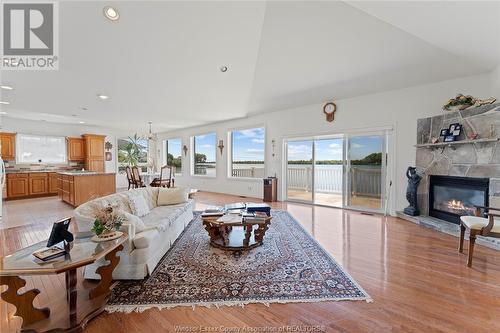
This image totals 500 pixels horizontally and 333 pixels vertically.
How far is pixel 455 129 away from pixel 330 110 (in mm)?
2522

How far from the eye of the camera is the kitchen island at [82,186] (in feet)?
19.4

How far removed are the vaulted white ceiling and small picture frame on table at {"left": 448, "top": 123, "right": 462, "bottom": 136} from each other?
3.20 feet

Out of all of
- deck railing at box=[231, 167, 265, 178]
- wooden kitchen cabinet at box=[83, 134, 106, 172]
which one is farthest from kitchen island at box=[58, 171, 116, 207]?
deck railing at box=[231, 167, 265, 178]

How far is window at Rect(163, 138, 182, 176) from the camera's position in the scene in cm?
1030

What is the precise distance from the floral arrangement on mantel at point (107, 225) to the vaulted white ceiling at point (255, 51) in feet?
9.57

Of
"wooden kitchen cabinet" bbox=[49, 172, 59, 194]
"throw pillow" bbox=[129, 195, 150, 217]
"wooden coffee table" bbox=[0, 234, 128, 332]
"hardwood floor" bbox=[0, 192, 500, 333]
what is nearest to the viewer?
"wooden coffee table" bbox=[0, 234, 128, 332]

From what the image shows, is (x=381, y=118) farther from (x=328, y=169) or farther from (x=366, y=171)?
(x=328, y=169)

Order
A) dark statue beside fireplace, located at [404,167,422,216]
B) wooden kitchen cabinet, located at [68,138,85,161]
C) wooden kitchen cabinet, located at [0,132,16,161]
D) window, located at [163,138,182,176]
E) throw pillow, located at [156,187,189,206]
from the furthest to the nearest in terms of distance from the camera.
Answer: window, located at [163,138,182,176] < wooden kitchen cabinet, located at [68,138,85,161] < wooden kitchen cabinet, located at [0,132,16,161] < dark statue beside fireplace, located at [404,167,422,216] < throw pillow, located at [156,187,189,206]

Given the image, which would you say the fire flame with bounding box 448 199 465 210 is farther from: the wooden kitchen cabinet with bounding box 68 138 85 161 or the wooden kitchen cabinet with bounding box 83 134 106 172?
the wooden kitchen cabinet with bounding box 68 138 85 161

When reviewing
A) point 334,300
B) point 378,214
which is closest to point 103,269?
point 334,300

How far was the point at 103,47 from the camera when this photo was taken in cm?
381

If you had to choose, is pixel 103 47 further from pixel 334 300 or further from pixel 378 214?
pixel 378 214

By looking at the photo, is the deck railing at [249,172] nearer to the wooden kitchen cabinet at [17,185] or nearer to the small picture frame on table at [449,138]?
the small picture frame on table at [449,138]

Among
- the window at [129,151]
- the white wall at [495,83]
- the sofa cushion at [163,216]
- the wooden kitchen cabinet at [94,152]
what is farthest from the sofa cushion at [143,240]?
the window at [129,151]
